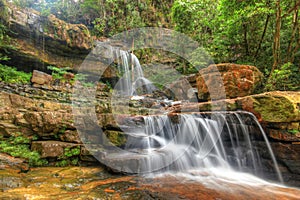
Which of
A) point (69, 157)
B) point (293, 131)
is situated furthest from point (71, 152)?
point (293, 131)

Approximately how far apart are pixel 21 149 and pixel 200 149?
4.96 meters

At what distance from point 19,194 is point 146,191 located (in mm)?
1981

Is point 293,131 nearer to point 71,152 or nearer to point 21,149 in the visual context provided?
point 71,152

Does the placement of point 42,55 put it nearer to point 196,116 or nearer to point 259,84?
point 196,116

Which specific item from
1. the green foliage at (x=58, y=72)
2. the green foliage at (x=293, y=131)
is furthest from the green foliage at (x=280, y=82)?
the green foliage at (x=58, y=72)

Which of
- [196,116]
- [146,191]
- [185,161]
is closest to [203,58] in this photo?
[196,116]

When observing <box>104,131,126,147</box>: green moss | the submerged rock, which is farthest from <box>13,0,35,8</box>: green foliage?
<box>104,131,126,147</box>: green moss

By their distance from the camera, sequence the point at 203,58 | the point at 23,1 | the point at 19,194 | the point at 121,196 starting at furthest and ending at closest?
the point at 23,1
the point at 203,58
the point at 121,196
the point at 19,194

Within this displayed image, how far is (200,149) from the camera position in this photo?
17.3ft

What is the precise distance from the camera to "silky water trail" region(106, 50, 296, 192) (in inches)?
163

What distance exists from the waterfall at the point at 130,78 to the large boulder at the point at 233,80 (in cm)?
824

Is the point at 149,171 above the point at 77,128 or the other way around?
the other way around

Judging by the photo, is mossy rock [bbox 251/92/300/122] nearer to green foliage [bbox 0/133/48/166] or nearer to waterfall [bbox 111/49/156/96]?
green foliage [bbox 0/133/48/166]

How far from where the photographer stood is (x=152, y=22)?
20.4 m
